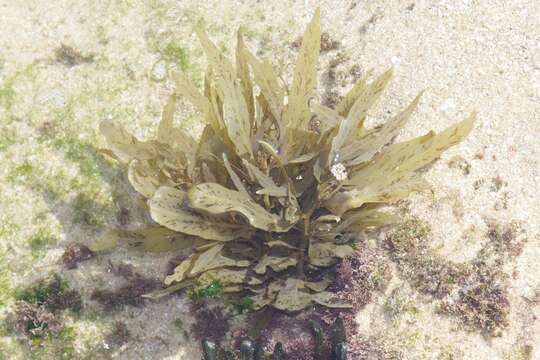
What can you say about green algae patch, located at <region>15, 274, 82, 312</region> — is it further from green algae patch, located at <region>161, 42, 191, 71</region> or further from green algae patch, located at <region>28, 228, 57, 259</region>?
green algae patch, located at <region>161, 42, 191, 71</region>

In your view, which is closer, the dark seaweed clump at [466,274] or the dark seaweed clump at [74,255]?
the dark seaweed clump at [466,274]

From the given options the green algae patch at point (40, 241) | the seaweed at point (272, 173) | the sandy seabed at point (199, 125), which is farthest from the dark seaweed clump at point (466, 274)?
the green algae patch at point (40, 241)

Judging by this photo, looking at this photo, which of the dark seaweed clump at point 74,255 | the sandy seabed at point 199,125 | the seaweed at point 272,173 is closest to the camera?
the seaweed at point 272,173

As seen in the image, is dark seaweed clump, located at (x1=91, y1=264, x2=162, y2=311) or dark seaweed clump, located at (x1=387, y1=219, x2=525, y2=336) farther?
dark seaweed clump, located at (x1=91, y1=264, x2=162, y2=311)

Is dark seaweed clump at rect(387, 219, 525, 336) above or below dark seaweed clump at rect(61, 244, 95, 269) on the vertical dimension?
above

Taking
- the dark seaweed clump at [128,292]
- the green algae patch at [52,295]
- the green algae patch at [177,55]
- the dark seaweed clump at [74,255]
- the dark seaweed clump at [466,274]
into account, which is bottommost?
the green algae patch at [52,295]

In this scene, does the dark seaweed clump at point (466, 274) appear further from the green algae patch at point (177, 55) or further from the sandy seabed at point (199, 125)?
the green algae patch at point (177, 55)

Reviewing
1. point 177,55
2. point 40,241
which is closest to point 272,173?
point 177,55

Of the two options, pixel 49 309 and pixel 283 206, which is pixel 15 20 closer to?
pixel 49 309

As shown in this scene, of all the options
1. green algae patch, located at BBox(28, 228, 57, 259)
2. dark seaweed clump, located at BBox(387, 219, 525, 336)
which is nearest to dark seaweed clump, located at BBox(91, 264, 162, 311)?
green algae patch, located at BBox(28, 228, 57, 259)

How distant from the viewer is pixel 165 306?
437cm

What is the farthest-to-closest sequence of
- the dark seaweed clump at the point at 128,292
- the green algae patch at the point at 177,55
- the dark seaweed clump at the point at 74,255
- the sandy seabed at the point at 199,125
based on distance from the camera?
the green algae patch at the point at 177,55 → the dark seaweed clump at the point at 74,255 → the dark seaweed clump at the point at 128,292 → the sandy seabed at the point at 199,125

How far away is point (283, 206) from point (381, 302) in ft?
3.49

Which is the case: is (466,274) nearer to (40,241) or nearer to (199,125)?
(199,125)
